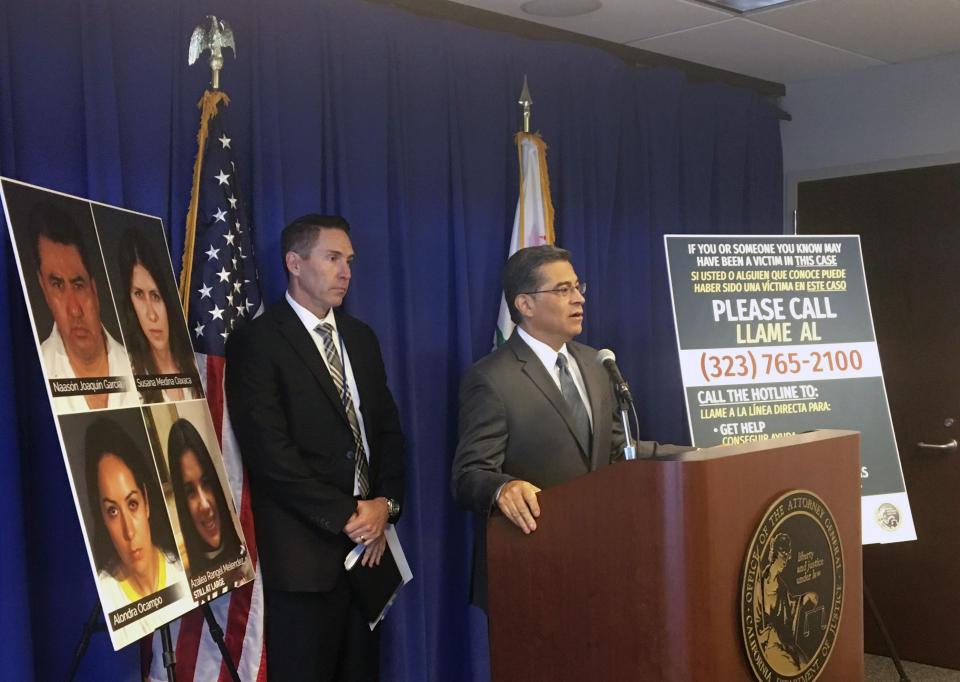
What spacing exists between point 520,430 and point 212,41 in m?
1.36

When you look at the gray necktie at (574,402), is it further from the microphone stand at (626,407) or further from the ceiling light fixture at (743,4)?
the ceiling light fixture at (743,4)

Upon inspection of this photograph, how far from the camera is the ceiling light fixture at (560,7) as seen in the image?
3637 mm

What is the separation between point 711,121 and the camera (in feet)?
15.3

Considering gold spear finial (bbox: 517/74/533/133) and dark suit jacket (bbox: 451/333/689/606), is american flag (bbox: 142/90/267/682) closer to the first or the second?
dark suit jacket (bbox: 451/333/689/606)

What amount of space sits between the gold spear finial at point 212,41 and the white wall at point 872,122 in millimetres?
3088

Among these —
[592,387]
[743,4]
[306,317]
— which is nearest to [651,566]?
[592,387]

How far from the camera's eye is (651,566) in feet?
6.20

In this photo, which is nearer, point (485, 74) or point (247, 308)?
point (247, 308)

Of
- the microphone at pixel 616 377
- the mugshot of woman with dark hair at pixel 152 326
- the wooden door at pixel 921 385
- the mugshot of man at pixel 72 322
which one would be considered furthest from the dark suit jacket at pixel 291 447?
the wooden door at pixel 921 385

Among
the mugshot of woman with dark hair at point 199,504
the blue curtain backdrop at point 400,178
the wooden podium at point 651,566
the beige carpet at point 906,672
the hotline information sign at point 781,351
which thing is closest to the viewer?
the wooden podium at point 651,566

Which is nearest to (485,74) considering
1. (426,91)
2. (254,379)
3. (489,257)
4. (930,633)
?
(426,91)

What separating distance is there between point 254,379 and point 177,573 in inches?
27.1

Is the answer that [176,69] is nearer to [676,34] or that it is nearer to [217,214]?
[217,214]

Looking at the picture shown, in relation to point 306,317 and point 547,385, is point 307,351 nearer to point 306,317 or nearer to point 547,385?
point 306,317
